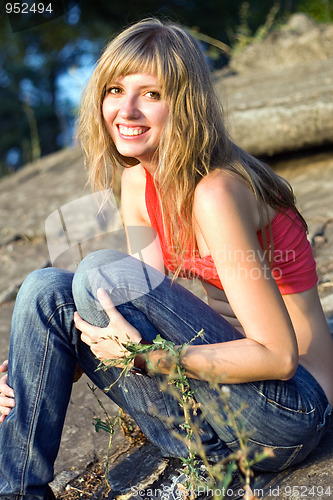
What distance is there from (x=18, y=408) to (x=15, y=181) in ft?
14.9

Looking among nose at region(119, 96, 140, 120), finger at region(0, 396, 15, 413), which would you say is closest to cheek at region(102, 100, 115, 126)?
nose at region(119, 96, 140, 120)

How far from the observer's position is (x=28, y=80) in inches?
579

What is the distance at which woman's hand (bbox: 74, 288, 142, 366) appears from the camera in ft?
5.54

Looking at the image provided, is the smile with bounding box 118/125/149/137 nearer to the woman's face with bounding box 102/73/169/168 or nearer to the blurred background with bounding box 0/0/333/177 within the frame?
the woman's face with bounding box 102/73/169/168

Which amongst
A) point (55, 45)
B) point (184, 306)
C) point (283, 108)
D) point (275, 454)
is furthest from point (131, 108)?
point (55, 45)

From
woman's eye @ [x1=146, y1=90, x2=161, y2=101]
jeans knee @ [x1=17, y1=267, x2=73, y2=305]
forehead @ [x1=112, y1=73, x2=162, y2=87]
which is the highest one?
forehead @ [x1=112, y1=73, x2=162, y2=87]

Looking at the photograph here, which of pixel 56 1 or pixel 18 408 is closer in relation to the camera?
pixel 18 408

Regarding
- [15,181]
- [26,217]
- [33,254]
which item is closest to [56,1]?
[15,181]

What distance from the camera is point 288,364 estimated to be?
167 cm

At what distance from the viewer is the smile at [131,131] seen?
6.47ft

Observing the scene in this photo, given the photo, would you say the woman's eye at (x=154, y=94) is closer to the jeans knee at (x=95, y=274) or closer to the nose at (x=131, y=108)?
the nose at (x=131, y=108)

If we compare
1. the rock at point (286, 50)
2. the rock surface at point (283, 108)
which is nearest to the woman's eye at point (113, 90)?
the rock surface at point (283, 108)

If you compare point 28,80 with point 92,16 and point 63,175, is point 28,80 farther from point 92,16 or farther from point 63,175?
point 63,175

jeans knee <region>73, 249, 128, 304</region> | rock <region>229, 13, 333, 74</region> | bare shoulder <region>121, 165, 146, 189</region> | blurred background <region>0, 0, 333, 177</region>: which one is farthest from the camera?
blurred background <region>0, 0, 333, 177</region>
